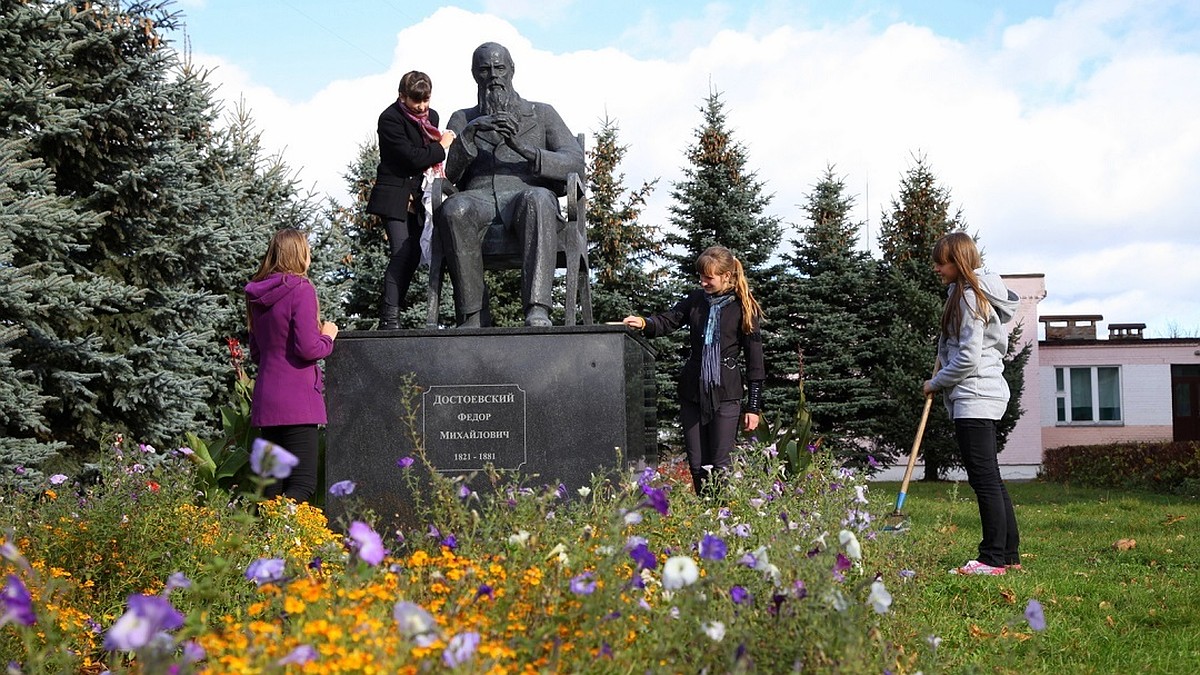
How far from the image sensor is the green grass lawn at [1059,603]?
12.5 ft

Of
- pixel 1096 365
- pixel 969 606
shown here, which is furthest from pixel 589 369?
pixel 1096 365

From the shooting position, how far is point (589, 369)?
5742mm

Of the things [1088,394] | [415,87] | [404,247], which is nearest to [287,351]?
[404,247]

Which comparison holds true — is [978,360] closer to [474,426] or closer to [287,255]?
[474,426]

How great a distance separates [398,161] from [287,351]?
6.12ft

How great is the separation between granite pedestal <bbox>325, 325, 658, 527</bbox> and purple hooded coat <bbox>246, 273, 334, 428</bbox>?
26 cm

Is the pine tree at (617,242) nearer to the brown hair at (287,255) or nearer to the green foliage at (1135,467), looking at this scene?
the green foliage at (1135,467)

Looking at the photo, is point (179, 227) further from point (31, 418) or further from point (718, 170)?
point (718, 170)

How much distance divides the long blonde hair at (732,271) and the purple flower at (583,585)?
14.3 ft

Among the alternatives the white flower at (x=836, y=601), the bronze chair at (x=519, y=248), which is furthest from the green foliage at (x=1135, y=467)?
the white flower at (x=836, y=601)

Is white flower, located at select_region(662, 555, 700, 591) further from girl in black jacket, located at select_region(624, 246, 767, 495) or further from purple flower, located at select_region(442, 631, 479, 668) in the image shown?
girl in black jacket, located at select_region(624, 246, 767, 495)

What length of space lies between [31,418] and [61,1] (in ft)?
12.2

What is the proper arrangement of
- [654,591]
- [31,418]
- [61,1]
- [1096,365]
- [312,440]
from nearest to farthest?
1. [654,591]
2. [312,440]
3. [31,418]
4. [61,1]
5. [1096,365]

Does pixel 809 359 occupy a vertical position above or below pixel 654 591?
above
